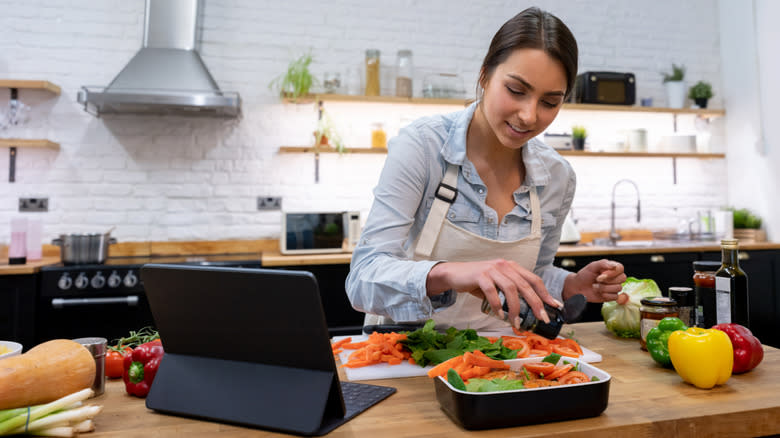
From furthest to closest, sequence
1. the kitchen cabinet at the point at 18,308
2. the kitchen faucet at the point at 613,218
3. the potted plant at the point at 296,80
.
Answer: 1. the kitchen faucet at the point at 613,218
2. the potted plant at the point at 296,80
3. the kitchen cabinet at the point at 18,308

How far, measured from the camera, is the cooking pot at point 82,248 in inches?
118

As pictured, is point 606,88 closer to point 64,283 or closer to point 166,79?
point 166,79

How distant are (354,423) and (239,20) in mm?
3478

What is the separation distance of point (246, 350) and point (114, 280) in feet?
7.76

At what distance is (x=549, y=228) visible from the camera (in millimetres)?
1656

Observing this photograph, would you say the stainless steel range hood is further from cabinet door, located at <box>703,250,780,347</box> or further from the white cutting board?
cabinet door, located at <box>703,250,780,347</box>

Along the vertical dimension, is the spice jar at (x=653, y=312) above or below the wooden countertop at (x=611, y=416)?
above

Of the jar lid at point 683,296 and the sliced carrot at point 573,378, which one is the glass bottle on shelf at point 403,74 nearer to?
the jar lid at point 683,296

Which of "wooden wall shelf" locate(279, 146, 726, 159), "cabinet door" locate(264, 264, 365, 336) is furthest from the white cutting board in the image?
"wooden wall shelf" locate(279, 146, 726, 159)

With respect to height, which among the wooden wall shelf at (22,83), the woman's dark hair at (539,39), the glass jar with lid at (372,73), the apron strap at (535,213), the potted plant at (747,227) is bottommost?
the apron strap at (535,213)

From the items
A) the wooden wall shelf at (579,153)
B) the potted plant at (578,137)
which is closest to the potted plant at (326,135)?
the wooden wall shelf at (579,153)

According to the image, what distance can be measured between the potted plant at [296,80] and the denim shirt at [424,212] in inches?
86.0

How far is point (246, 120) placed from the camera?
377 centimetres

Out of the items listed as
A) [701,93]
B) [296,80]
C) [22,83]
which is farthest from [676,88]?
[22,83]
